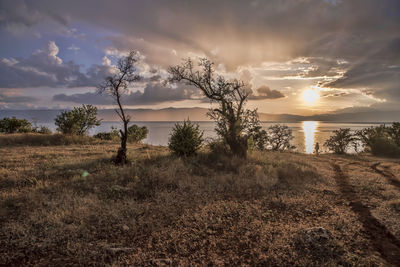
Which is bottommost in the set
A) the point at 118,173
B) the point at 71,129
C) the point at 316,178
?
the point at 316,178

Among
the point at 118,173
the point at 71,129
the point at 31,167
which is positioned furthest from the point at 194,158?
the point at 71,129

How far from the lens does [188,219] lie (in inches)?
209

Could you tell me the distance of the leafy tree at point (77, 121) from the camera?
2109 cm

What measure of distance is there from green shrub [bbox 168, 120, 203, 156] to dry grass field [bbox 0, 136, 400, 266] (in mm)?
3579

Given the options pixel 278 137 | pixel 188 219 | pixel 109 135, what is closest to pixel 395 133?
pixel 278 137

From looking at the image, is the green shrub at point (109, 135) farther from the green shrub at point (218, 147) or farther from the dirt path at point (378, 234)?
the dirt path at point (378, 234)

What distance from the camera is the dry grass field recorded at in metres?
3.89

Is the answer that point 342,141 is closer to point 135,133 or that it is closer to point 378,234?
point 378,234

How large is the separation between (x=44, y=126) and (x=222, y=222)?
28.4 metres

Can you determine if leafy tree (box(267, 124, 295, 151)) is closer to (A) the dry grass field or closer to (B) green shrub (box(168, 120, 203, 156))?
(B) green shrub (box(168, 120, 203, 156))

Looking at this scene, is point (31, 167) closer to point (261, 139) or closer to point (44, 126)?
point (44, 126)

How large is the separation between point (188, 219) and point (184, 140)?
7518 millimetres

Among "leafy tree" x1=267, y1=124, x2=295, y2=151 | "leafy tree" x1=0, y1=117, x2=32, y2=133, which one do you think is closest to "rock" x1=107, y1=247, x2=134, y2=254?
"leafy tree" x1=0, y1=117, x2=32, y2=133

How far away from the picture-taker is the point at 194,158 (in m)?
11.7
